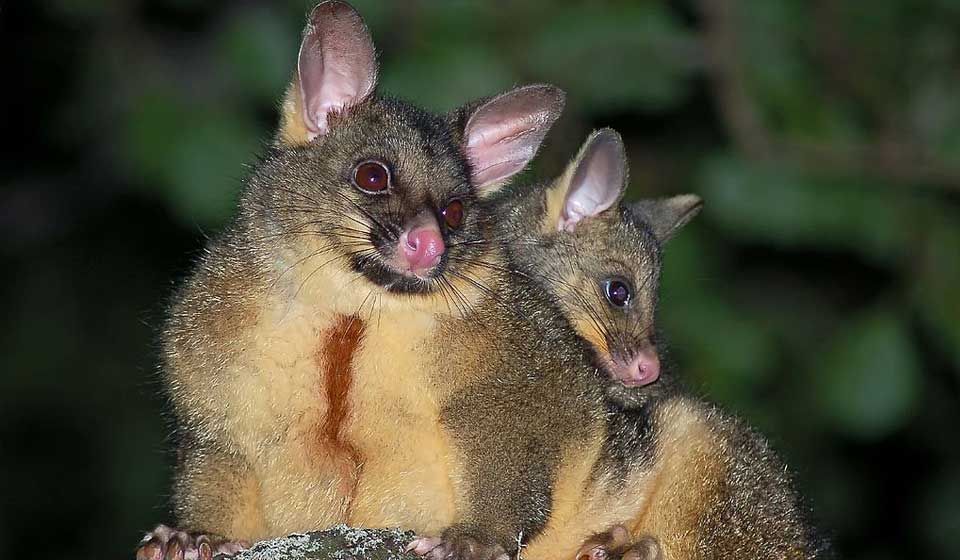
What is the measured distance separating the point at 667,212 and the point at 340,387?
2.53 m

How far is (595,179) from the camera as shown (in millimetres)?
5465

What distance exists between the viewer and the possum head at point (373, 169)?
4.09m

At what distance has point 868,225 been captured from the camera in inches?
272

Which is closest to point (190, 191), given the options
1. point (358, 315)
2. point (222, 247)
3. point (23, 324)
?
point (222, 247)

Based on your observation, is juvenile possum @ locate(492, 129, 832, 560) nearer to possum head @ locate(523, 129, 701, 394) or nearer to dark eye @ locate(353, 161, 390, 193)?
possum head @ locate(523, 129, 701, 394)

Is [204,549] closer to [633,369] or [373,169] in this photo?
[373,169]

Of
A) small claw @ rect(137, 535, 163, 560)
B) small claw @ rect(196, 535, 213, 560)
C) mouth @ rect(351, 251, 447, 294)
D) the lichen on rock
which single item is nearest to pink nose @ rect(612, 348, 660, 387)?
mouth @ rect(351, 251, 447, 294)

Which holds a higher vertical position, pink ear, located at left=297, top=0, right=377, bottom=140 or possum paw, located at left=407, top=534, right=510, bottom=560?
pink ear, located at left=297, top=0, right=377, bottom=140

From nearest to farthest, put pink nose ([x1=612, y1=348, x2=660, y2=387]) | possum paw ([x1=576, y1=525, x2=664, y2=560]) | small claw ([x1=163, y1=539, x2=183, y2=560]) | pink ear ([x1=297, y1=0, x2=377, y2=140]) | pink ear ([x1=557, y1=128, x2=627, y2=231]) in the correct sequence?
small claw ([x1=163, y1=539, x2=183, y2=560])
pink ear ([x1=297, y1=0, x2=377, y2=140])
possum paw ([x1=576, y1=525, x2=664, y2=560])
pink nose ([x1=612, y1=348, x2=660, y2=387])
pink ear ([x1=557, y1=128, x2=627, y2=231])

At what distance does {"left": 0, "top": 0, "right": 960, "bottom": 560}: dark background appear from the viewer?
21.9ft

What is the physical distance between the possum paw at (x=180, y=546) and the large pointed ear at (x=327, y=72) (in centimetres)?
126

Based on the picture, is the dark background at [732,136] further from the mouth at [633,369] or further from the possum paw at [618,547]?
the possum paw at [618,547]

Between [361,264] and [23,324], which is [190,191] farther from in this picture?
[23,324]

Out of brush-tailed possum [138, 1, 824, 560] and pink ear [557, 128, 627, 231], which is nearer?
brush-tailed possum [138, 1, 824, 560]
